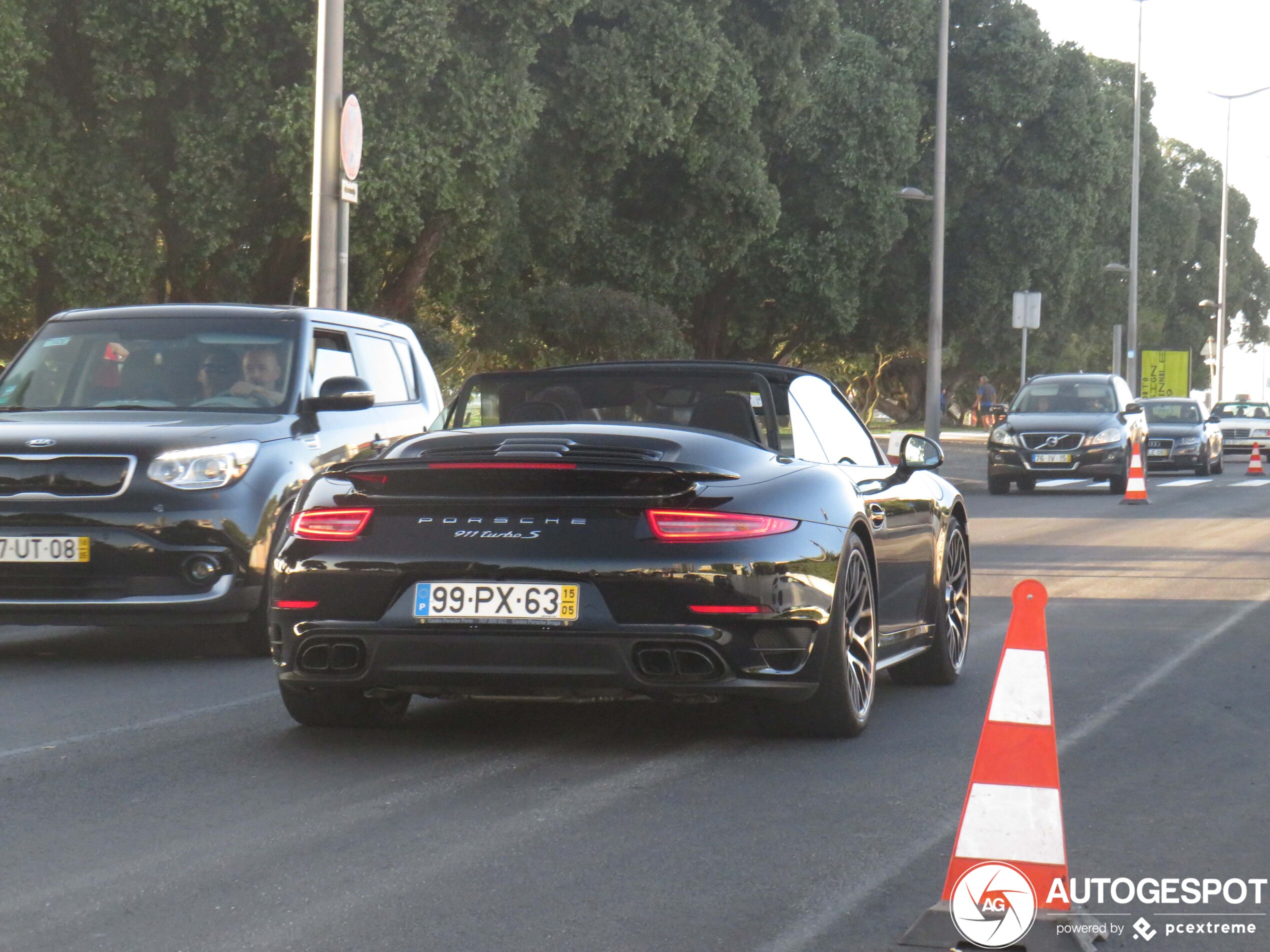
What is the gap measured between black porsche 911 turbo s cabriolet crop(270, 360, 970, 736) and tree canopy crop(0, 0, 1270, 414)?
18749mm

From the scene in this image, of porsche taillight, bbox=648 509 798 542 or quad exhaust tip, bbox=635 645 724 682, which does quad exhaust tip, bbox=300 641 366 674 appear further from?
porsche taillight, bbox=648 509 798 542

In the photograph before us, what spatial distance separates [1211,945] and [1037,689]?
680 millimetres

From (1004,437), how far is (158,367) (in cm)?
1959

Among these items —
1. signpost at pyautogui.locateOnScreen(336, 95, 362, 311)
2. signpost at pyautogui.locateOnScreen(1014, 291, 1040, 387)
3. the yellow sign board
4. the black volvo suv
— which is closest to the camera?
signpost at pyautogui.locateOnScreen(336, 95, 362, 311)

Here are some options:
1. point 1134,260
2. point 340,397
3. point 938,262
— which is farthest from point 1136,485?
point 1134,260

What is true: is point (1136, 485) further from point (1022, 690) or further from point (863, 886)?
point (1022, 690)

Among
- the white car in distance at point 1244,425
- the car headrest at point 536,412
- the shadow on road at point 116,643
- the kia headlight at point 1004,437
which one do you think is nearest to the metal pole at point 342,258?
the shadow on road at point 116,643

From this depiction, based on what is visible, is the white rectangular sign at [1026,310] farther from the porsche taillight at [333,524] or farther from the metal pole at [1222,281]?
the metal pole at [1222,281]

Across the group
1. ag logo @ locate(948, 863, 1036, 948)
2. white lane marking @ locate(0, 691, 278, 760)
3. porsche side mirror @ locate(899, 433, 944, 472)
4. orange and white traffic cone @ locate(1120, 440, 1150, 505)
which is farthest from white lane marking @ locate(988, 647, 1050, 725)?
orange and white traffic cone @ locate(1120, 440, 1150, 505)

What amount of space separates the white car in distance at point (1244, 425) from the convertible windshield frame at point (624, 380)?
138ft

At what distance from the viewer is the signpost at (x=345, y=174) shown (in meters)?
15.7

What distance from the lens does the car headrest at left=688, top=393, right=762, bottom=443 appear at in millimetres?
7348

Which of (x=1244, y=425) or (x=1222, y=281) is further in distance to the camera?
(x=1222, y=281)

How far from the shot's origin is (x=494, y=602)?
A: 635cm
